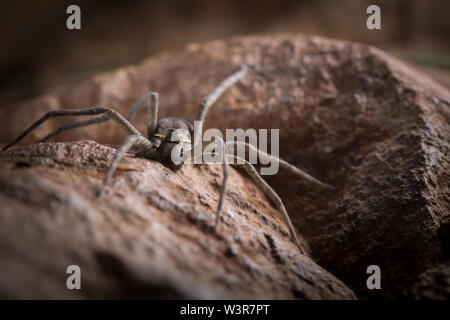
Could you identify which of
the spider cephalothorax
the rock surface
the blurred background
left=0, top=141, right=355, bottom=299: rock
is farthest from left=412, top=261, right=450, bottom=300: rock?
the blurred background

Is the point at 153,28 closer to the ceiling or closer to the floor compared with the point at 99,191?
closer to the ceiling

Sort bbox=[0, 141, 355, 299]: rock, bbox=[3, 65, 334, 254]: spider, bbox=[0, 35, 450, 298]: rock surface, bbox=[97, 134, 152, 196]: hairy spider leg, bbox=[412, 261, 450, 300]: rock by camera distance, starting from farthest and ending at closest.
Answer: bbox=[3, 65, 334, 254]: spider < bbox=[0, 35, 450, 298]: rock surface < bbox=[97, 134, 152, 196]: hairy spider leg < bbox=[412, 261, 450, 300]: rock < bbox=[0, 141, 355, 299]: rock

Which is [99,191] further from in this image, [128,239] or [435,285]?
[435,285]

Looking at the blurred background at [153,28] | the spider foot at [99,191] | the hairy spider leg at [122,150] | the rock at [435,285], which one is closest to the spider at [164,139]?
the hairy spider leg at [122,150]

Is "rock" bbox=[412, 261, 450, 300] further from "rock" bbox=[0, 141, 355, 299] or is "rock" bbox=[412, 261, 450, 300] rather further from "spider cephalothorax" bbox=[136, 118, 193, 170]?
"spider cephalothorax" bbox=[136, 118, 193, 170]

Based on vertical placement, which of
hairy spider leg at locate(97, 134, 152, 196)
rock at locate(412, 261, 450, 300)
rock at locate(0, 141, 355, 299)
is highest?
hairy spider leg at locate(97, 134, 152, 196)

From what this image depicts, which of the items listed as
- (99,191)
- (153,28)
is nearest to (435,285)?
(99,191)
